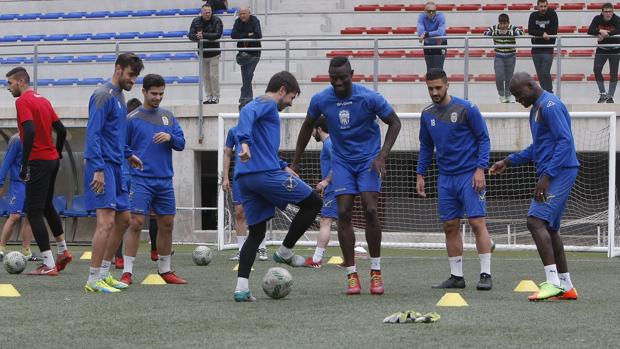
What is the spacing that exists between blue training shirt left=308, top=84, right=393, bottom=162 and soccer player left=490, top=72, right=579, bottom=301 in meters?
1.13

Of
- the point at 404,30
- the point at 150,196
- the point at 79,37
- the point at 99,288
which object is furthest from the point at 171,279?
the point at 79,37

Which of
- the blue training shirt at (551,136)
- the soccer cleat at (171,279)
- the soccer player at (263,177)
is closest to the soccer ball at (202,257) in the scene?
the soccer cleat at (171,279)

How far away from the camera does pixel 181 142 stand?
10.8 m

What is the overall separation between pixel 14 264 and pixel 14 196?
3457 millimetres

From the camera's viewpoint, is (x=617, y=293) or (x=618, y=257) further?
(x=618, y=257)

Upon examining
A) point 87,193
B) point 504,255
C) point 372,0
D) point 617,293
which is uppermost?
point 372,0

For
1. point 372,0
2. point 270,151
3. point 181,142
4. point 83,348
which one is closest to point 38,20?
point 372,0

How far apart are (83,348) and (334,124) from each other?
391cm

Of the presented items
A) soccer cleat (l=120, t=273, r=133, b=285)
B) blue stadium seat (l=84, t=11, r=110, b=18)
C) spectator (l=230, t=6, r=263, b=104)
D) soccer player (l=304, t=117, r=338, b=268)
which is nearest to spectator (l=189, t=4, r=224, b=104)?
spectator (l=230, t=6, r=263, b=104)

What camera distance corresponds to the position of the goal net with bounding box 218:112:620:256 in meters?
18.1

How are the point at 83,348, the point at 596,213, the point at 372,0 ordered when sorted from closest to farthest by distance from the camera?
the point at 83,348, the point at 596,213, the point at 372,0

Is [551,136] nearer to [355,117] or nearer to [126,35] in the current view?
[355,117]

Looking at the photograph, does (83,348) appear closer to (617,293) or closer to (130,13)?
(617,293)

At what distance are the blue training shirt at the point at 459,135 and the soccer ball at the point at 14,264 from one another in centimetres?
450
